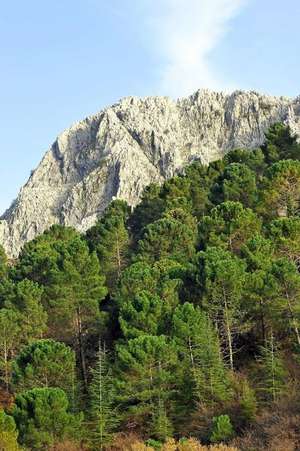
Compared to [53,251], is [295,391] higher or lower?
lower

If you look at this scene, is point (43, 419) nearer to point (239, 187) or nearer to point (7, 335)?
point (7, 335)

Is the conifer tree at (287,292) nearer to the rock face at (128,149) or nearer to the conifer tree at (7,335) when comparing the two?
the conifer tree at (7,335)

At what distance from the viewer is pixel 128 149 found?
164250 millimetres

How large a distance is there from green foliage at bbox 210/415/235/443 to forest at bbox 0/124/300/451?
0.06 meters

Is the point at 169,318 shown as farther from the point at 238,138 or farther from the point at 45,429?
the point at 238,138

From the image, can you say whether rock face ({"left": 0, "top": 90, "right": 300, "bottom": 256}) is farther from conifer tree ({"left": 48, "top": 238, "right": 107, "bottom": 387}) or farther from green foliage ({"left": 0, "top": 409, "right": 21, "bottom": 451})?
green foliage ({"left": 0, "top": 409, "right": 21, "bottom": 451})

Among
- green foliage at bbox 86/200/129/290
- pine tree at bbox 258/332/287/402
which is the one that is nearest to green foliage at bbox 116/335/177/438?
pine tree at bbox 258/332/287/402

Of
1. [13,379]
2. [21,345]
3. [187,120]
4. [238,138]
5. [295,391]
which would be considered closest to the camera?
[295,391]

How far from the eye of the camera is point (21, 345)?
157 feet

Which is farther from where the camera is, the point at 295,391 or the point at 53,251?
the point at 53,251

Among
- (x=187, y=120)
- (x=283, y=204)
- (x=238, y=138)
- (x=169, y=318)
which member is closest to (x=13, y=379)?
(x=169, y=318)

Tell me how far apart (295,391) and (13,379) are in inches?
762

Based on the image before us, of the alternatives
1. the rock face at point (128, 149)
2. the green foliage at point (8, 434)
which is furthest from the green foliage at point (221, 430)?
the rock face at point (128, 149)

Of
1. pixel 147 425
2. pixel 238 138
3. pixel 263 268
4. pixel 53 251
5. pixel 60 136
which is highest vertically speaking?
pixel 60 136
